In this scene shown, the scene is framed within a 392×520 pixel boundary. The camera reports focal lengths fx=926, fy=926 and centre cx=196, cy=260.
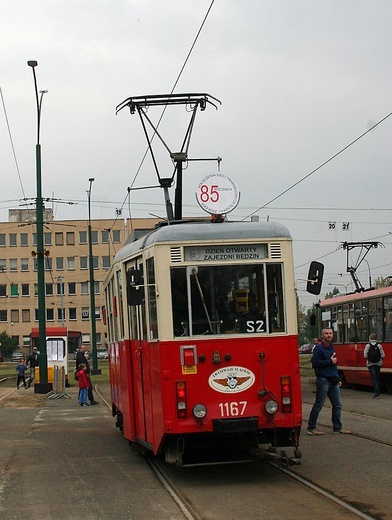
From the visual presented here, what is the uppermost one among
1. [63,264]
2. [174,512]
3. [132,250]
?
[63,264]

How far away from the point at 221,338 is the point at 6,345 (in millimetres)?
80735

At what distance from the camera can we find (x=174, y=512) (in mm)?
8359

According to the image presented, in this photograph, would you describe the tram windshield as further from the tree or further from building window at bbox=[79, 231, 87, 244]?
building window at bbox=[79, 231, 87, 244]

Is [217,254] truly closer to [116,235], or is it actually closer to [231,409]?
[231,409]

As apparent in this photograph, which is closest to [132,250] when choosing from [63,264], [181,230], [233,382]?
[181,230]

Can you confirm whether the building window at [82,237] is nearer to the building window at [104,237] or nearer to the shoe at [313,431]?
the building window at [104,237]

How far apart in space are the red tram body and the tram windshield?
0.04 feet

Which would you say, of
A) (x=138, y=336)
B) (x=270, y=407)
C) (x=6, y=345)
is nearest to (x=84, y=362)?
(x=138, y=336)

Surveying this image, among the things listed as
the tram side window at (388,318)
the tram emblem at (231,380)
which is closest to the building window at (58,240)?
the tram side window at (388,318)

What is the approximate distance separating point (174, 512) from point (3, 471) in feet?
12.8

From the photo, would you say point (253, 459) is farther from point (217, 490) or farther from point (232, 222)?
point (232, 222)

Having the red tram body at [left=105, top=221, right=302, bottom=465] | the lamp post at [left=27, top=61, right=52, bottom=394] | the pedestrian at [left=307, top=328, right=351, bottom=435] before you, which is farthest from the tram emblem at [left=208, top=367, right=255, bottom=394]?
the lamp post at [left=27, top=61, right=52, bottom=394]

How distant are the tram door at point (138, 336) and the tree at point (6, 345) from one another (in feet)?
253

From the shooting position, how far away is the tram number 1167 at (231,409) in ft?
32.1
